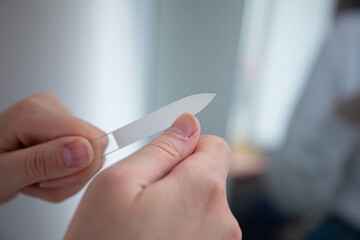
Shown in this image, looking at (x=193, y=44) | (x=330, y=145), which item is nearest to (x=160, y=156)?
(x=193, y=44)

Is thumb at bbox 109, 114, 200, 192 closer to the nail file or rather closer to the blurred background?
the nail file

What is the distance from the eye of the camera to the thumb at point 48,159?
0.36 meters

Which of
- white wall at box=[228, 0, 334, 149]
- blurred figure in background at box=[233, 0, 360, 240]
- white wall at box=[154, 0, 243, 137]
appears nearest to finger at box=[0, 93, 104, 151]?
white wall at box=[154, 0, 243, 137]

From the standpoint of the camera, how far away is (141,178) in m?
0.25

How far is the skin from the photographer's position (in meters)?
0.23

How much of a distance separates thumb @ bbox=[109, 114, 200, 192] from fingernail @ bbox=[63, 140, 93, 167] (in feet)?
0.38

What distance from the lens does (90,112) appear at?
1.88 ft

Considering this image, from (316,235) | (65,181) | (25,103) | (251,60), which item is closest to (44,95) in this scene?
(25,103)

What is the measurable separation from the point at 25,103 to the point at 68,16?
20 centimetres

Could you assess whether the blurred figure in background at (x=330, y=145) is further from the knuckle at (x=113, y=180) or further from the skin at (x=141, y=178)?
the knuckle at (x=113, y=180)

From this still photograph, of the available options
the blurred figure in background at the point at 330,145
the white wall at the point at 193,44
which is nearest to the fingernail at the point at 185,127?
the white wall at the point at 193,44

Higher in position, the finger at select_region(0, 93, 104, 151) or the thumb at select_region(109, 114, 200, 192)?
the thumb at select_region(109, 114, 200, 192)

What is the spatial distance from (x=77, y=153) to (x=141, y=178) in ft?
0.49

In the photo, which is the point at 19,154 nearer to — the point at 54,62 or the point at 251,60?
the point at 54,62
